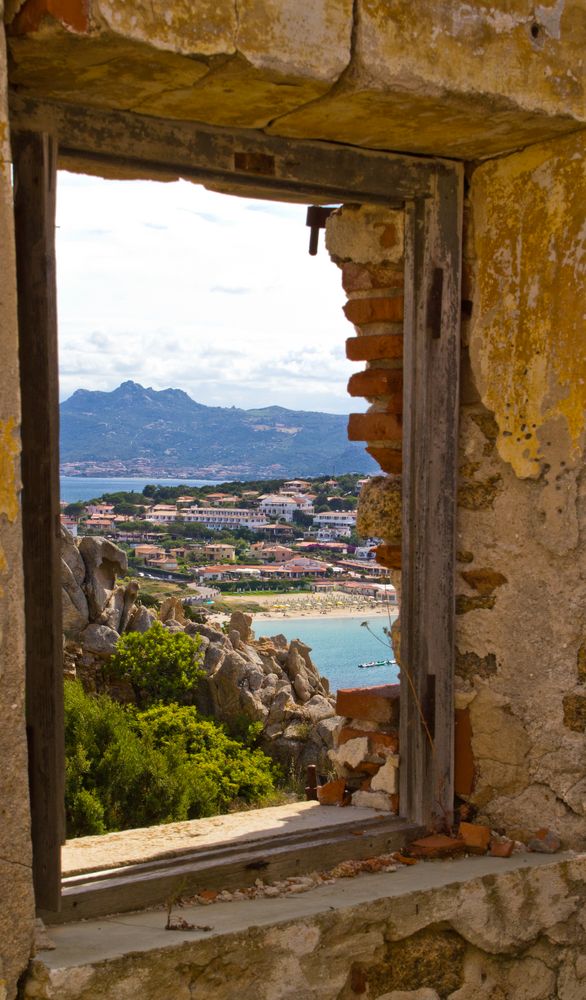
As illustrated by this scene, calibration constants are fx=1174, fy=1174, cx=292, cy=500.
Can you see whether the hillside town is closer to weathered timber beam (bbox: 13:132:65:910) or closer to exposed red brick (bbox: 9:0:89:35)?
weathered timber beam (bbox: 13:132:65:910)

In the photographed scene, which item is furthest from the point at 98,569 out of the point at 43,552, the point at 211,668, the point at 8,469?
the point at 8,469

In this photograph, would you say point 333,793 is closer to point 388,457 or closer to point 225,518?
point 388,457

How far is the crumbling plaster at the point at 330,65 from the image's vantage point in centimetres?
208

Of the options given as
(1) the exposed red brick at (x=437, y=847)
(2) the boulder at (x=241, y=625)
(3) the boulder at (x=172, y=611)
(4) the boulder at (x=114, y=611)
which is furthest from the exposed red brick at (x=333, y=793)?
(3) the boulder at (x=172, y=611)

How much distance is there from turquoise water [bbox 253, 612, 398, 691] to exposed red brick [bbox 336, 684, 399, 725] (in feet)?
98.5

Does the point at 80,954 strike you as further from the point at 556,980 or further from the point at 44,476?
the point at 556,980

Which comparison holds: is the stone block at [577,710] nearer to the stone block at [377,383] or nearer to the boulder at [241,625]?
the stone block at [377,383]

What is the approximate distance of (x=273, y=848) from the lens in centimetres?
268

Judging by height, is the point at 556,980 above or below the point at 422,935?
below

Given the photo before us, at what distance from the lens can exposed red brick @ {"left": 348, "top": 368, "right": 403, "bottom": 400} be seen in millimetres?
3000

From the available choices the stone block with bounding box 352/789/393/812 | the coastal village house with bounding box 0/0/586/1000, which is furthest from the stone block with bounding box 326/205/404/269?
the stone block with bounding box 352/789/393/812

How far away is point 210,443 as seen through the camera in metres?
56.2

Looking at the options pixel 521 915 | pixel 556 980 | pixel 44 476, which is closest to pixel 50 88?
pixel 44 476

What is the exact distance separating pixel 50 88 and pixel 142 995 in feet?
5.58
